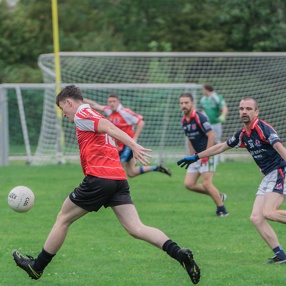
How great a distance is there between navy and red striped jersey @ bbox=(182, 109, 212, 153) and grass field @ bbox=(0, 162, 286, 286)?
1.16m

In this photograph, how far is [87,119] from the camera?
7535 millimetres

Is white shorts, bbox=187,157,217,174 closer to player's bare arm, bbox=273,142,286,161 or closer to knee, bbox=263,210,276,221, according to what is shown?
knee, bbox=263,210,276,221

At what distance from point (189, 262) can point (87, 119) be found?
5.37 feet

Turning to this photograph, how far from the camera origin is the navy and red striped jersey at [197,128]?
12.7 m

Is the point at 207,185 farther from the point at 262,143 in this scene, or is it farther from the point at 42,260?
the point at 42,260

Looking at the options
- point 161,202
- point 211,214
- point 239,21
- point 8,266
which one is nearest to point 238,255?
point 8,266

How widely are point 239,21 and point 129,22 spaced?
722 cm

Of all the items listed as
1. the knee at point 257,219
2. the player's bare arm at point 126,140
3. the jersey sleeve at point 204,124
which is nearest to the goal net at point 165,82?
the jersey sleeve at point 204,124

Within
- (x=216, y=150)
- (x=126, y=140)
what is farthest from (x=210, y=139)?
(x=126, y=140)

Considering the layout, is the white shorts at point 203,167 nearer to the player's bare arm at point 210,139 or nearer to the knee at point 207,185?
the knee at point 207,185

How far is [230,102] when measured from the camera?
78.1 ft

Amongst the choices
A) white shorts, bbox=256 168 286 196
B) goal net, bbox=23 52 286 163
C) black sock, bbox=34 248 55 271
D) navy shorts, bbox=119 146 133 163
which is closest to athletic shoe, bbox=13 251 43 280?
black sock, bbox=34 248 55 271

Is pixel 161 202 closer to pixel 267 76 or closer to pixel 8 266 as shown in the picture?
pixel 8 266

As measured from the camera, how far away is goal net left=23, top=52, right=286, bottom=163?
22766 mm
